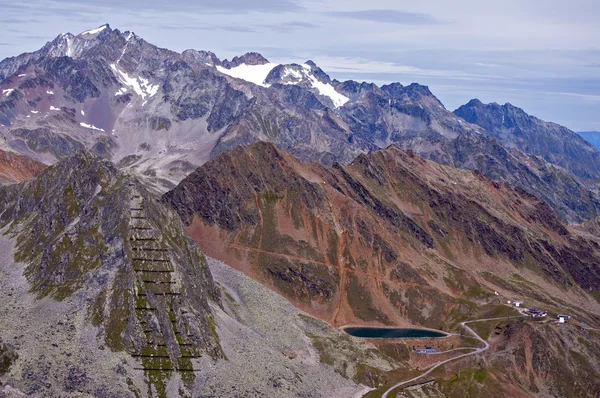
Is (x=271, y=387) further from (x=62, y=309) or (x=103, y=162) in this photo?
(x=103, y=162)

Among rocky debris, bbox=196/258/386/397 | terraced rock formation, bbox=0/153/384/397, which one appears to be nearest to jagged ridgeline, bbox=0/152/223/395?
terraced rock formation, bbox=0/153/384/397

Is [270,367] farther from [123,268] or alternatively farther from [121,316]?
[123,268]

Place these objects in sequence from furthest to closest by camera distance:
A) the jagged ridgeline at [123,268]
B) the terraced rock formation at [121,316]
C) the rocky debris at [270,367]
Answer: the jagged ridgeline at [123,268] → the rocky debris at [270,367] → the terraced rock formation at [121,316]

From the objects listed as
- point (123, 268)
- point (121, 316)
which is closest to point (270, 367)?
point (121, 316)

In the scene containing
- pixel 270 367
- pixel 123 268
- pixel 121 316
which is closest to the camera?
pixel 121 316

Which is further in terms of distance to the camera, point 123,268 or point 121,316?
point 123,268

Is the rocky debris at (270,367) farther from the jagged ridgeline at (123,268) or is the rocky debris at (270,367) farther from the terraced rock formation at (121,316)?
the jagged ridgeline at (123,268)

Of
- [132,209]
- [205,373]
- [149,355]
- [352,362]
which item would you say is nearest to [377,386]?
[352,362]

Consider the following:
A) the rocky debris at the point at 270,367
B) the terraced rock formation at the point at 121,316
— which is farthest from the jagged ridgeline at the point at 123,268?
the rocky debris at the point at 270,367
